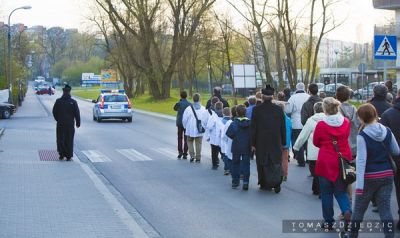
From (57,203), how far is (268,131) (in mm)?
3556

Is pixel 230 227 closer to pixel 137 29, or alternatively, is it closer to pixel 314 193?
pixel 314 193

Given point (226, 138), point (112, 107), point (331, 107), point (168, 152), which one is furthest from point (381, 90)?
point (112, 107)

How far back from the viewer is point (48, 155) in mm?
18484

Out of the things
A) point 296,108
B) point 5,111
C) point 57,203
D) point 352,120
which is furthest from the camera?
point 5,111

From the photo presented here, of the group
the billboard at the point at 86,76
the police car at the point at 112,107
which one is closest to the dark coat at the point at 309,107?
the police car at the point at 112,107

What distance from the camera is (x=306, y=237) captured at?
7.99m

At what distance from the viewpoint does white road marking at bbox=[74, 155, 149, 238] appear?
839 cm

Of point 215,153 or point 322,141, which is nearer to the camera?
point 322,141

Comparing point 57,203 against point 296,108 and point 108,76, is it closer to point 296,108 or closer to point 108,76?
point 296,108

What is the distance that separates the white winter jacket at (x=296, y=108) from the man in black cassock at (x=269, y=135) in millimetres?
3490

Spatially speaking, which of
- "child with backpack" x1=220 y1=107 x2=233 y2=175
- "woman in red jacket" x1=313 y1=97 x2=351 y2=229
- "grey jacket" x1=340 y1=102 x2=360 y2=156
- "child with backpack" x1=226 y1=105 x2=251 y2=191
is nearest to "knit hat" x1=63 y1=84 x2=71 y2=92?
"child with backpack" x1=220 y1=107 x2=233 y2=175

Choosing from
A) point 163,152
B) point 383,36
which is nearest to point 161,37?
point 163,152

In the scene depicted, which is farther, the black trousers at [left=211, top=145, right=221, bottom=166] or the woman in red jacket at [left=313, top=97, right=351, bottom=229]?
the black trousers at [left=211, top=145, right=221, bottom=166]

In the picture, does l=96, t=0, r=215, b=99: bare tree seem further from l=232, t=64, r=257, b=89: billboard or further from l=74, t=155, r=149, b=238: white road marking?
l=74, t=155, r=149, b=238: white road marking
